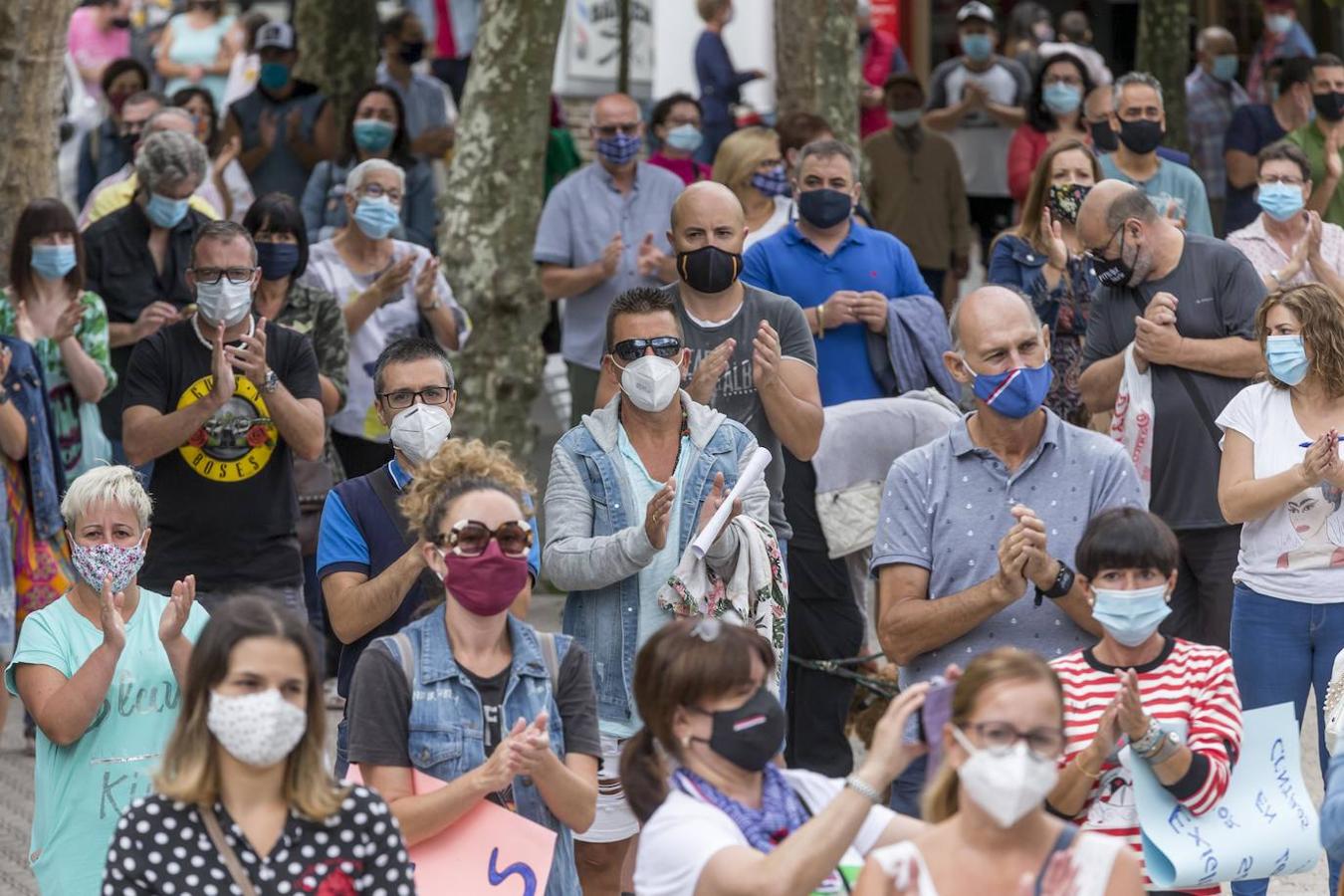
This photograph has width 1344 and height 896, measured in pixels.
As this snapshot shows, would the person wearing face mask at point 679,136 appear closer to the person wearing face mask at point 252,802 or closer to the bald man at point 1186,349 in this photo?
the bald man at point 1186,349

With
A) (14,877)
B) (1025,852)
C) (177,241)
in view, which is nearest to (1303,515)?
(1025,852)

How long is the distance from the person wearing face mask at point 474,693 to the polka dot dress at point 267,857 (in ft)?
1.52

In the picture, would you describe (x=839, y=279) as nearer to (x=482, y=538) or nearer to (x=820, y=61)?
(x=482, y=538)

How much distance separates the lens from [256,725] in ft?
14.0

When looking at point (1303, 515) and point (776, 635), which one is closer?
point (776, 635)

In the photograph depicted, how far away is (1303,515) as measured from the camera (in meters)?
6.76

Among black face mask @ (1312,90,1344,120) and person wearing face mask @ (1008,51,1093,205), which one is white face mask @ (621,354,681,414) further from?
person wearing face mask @ (1008,51,1093,205)

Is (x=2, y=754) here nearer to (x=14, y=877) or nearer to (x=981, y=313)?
(x=14, y=877)

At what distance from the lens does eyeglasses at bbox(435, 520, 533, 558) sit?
197 inches

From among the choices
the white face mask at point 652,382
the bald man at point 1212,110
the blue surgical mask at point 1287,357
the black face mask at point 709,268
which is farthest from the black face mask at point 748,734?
the bald man at point 1212,110

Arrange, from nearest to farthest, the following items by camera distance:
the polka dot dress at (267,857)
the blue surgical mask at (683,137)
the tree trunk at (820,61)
Result: the polka dot dress at (267,857), the blue surgical mask at (683,137), the tree trunk at (820,61)

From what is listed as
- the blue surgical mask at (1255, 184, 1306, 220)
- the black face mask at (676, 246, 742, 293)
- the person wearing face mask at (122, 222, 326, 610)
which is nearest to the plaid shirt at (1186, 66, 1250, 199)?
the blue surgical mask at (1255, 184, 1306, 220)

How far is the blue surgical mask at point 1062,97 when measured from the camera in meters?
13.8

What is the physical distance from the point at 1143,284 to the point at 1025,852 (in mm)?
4144
